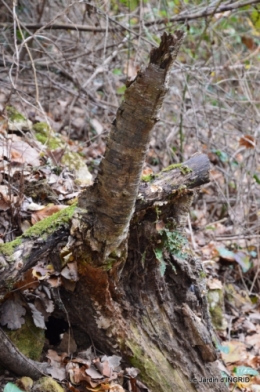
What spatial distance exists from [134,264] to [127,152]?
1037mm

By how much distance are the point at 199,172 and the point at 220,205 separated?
124 inches

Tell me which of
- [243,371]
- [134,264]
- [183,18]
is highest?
[183,18]

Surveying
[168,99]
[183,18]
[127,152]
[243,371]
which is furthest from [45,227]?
[168,99]

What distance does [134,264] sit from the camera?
278 cm

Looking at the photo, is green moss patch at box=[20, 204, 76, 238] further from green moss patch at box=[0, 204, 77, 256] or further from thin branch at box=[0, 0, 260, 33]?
thin branch at box=[0, 0, 260, 33]

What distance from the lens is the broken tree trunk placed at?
206cm

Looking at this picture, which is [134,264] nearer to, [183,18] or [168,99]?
[183,18]

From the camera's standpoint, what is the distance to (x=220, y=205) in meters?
5.85

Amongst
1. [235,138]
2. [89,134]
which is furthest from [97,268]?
[235,138]

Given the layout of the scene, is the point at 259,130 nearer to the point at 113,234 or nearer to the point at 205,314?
the point at 205,314

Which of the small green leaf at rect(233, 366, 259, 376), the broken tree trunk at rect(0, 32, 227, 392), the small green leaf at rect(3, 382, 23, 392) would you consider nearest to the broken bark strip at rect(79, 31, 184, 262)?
the broken tree trunk at rect(0, 32, 227, 392)

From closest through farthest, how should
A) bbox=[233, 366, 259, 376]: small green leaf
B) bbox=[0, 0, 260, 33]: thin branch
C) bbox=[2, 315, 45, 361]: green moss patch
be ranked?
1. bbox=[2, 315, 45, 361]: green moss patch
2. bbox=[233, 366, 259, 376]: small green leaf
3. bbox=[0, 0, 260, 33]: thin branch

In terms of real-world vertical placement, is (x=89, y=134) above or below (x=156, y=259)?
above

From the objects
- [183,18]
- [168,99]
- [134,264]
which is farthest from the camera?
[168,99]
